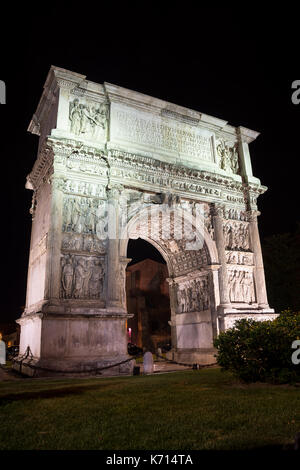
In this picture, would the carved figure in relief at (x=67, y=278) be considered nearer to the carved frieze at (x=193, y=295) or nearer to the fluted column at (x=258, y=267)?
the carved frieze at (x=193, y=295)

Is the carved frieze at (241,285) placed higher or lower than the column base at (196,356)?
higher

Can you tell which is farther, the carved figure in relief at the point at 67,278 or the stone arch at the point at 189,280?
the stone arch at the point at 189,280

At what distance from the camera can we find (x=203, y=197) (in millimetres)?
17625

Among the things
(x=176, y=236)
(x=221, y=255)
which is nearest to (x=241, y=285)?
(x=221, y=255)

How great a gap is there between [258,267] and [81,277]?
917cm

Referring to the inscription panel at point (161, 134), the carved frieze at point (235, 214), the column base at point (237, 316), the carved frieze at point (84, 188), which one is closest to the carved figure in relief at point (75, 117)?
the inscription panel at point (161, 134)

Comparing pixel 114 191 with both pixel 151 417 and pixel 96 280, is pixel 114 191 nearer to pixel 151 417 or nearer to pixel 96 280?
pixel 96 280

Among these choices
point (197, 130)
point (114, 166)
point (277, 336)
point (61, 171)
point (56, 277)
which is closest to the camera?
point (277, 336)

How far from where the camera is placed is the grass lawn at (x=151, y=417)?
412cm

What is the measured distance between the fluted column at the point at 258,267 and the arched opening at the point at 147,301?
20.6 m

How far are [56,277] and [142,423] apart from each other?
8.82m

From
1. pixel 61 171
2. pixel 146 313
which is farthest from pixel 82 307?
pixel 146 313

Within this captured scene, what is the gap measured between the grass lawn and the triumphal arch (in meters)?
4.77
